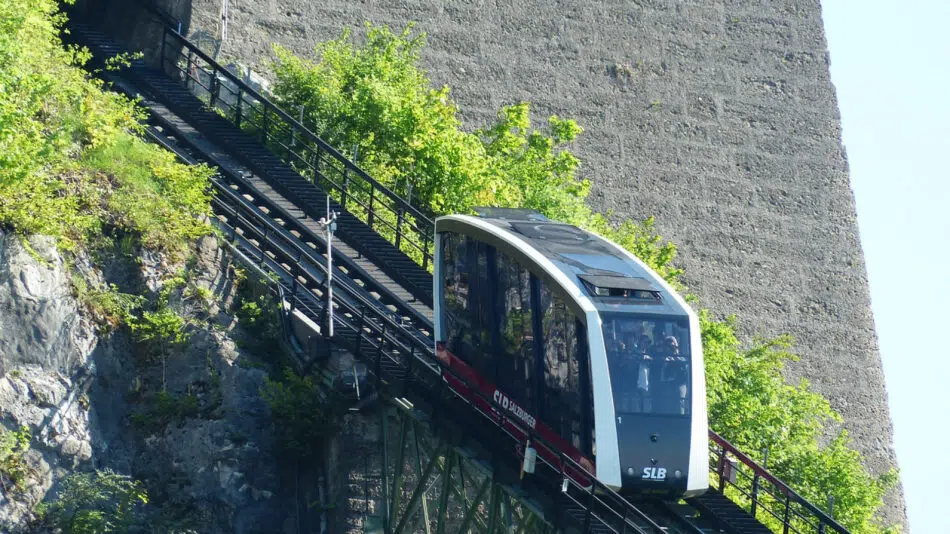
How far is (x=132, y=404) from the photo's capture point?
81.4 feet

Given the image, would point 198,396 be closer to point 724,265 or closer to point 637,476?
point 637,476

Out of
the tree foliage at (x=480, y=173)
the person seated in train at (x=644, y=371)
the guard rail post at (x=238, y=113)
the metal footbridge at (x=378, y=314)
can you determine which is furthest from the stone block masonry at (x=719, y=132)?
the person seated in train at (x=644, y=371)

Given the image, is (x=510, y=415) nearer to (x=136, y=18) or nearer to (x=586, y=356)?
(x=586, y=356)

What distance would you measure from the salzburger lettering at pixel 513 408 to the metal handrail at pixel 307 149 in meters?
7.38

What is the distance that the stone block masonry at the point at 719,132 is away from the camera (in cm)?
4100

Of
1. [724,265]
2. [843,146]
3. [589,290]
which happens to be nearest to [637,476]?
[589,290]

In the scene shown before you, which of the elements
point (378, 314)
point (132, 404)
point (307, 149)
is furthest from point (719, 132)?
point (132, 404)

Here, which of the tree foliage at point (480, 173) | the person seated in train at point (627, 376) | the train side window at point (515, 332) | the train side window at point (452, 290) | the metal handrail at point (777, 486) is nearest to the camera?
the person seated in train at point (627, 376)

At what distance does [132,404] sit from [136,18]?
13222mm

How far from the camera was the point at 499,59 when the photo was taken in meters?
40.7

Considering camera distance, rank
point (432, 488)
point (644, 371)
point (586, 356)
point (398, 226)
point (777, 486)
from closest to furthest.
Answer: point (644, 371), point (586, 356), point (777, 486), point (432, 488), point (398, 226)

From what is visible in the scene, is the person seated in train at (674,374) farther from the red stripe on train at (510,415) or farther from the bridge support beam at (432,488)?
the bridge support beam at (432,488)

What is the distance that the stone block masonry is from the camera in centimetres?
4100

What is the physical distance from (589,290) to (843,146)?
2498 centimetres
